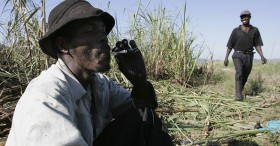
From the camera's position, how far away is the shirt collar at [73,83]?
→ 1.74 metres

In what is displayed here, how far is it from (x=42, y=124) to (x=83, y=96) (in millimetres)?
468

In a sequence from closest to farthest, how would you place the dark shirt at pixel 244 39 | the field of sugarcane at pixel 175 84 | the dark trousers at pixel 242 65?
the field of sugarcane at pixel 175 84 → the dark trousers at pixel 242 65 → the dark shirt at pixel 244 39

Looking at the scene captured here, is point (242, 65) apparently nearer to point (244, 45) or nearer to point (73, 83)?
point (244, 45)

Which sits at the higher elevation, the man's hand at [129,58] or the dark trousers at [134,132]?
the man's hand at [129,58]

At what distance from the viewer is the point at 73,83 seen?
69.2 inches

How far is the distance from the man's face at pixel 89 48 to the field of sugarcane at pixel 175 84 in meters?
1.05

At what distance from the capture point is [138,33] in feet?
19.2

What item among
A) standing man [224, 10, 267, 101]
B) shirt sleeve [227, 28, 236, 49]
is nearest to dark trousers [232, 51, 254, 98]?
standing man [224, 10, 267, 101]

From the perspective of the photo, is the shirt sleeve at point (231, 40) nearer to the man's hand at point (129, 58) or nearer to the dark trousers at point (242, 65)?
the dark trousers at point (242, 65)

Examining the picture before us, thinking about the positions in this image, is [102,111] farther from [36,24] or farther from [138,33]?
[138,33]

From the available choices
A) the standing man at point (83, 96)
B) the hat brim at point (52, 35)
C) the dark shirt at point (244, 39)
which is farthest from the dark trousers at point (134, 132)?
the dark shirt at point (244, 39)

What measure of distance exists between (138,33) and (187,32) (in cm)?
103

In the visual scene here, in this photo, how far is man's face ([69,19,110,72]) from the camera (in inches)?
71.4

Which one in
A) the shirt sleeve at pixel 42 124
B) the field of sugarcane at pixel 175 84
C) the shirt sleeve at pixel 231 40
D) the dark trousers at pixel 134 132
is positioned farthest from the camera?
the shirt sleeve at pixel 231 40
